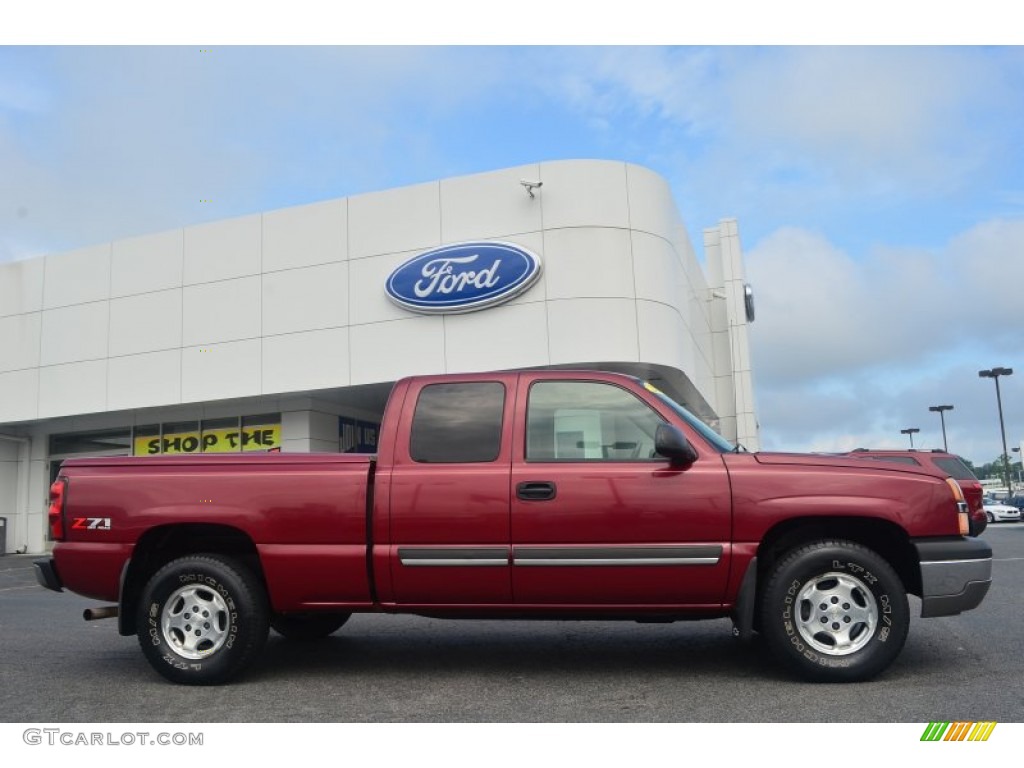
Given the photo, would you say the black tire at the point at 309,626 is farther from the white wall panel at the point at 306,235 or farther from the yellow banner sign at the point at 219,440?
the yellow banner sign at the point at 219,440

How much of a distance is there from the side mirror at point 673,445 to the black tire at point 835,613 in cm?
82

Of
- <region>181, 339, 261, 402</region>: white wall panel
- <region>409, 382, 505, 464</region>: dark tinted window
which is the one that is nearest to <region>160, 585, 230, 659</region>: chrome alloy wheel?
<region>409, 382, 505, 464</region>: dark tinted window

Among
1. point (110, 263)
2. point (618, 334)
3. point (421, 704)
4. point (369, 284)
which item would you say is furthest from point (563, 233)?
point (421, 704)

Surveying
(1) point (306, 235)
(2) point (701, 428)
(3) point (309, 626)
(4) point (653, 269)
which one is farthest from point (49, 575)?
(1) point (306, 235)

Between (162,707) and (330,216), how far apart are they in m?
16.2

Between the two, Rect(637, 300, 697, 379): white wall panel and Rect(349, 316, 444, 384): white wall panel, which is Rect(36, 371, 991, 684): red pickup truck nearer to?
Rect(637, 300, 697, 379): white wall panel

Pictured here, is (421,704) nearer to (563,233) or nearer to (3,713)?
(3,713)

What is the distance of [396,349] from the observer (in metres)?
18.9

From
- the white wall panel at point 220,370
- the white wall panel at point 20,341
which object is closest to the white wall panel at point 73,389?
the white wall panel at point 20,341

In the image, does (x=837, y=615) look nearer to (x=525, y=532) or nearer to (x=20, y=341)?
(x=525, y=532)

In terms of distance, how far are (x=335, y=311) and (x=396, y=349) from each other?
1751 mm

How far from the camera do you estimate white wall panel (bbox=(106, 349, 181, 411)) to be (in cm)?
2092

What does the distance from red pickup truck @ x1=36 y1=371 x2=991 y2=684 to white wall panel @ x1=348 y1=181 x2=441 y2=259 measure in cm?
1384

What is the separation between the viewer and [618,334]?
58.6 feet
